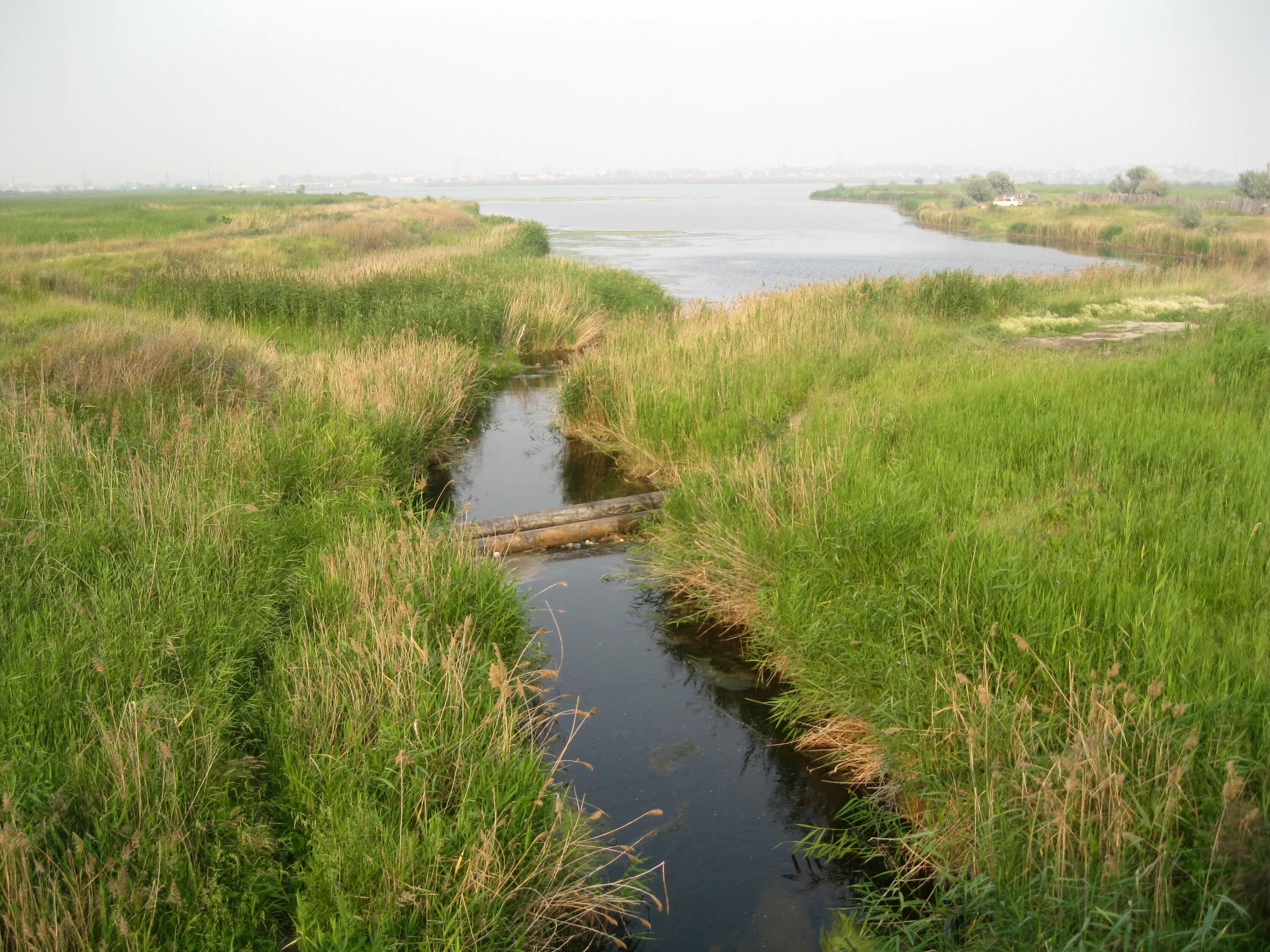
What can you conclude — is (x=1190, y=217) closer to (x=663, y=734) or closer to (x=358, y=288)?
(x=358, y=288)

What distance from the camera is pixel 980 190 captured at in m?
73.6

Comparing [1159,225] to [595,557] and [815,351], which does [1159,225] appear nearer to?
[815,351]

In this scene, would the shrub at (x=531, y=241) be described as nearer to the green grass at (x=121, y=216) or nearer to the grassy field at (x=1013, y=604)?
the green grass at (x=121, y=216)

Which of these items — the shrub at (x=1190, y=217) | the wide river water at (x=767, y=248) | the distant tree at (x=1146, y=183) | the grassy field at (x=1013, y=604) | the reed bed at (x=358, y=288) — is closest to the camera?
the grassy field at (x=1013, y=604)

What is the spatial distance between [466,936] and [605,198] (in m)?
167

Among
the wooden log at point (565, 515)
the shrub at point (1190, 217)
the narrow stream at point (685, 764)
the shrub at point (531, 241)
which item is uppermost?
the shrub at point (1190, 217)

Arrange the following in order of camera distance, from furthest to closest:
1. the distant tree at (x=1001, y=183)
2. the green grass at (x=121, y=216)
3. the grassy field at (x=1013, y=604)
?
the distant tree at (x=1001, y=183)
the green grass at (x=121, y=216)
the grassy field at (x=1013, y=604)

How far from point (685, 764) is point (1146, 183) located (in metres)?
74.1

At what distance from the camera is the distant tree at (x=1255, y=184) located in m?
51.9

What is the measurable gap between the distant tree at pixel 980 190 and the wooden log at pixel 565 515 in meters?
72.1

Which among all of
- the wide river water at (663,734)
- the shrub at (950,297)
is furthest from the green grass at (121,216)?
the shrub at (950,297)

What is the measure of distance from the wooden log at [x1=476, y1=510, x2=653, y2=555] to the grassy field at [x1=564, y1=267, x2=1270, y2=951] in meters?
0.67

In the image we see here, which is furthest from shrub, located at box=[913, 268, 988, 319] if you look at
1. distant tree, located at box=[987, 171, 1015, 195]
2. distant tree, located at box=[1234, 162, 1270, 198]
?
distant tree, located at box=[987, 171, 1015, 195]

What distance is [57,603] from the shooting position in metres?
4.82
